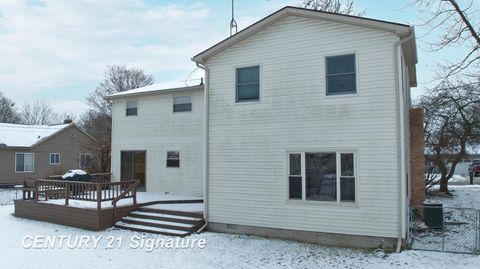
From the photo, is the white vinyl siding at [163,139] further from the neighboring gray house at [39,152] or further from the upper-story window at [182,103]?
the neighboring gray house at [39,152]

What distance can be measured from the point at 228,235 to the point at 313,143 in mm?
3728

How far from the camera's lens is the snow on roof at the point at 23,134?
29.6 metres

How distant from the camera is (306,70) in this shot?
10.9 metres

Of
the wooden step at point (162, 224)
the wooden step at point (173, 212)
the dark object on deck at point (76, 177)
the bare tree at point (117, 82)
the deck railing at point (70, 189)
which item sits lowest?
the wooden step at point (162, 224)

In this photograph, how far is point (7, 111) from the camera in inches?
2334

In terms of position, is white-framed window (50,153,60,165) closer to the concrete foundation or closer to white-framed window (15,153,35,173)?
white-framed window (15,153,35,173)

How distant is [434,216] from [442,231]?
2.00ft

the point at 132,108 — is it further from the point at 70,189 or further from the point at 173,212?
the point at 173,212

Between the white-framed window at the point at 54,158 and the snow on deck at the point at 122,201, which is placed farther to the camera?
the white-framed window at the point at 54,158

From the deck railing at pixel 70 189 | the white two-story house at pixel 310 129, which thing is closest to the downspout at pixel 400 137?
the white two-story house at pixel 310 129

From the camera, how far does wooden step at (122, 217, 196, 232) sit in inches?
477

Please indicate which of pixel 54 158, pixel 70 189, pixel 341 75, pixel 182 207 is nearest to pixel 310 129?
pixel 341 75

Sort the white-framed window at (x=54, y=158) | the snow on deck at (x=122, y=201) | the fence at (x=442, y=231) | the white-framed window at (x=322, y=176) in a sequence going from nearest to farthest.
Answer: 1. the fence at (x=442, y=231)
2. the white-framed window at (x=322, y=176)
3. the snow on deck at (x=122, y=201)
4. the white-framed window at (x=54, y=158)

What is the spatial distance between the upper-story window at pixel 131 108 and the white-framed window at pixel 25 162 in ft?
50.8
